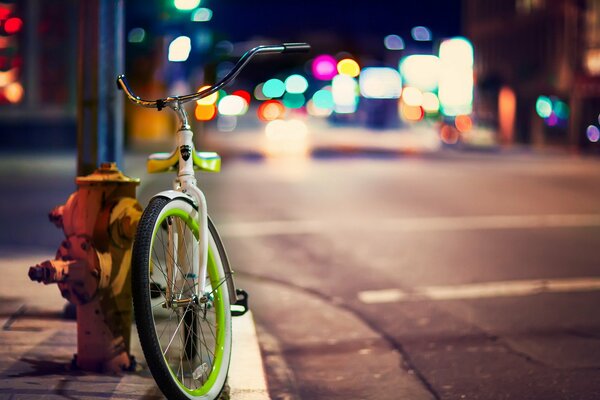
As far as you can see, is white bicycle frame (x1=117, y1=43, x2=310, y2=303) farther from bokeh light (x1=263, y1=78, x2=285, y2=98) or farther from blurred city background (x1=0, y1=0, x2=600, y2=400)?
bokeh light (x1=263, y1=78, x2=285, y2=98)

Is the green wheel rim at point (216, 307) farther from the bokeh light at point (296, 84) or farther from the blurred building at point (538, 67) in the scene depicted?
the bokeh light at point (296, 84)

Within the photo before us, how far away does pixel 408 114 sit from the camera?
91375 millimetres

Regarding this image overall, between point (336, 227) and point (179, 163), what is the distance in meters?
8.36

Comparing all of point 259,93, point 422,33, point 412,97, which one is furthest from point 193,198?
point 259,93

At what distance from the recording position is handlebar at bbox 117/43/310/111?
14.6 ft

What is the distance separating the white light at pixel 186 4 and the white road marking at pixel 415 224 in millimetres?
9994

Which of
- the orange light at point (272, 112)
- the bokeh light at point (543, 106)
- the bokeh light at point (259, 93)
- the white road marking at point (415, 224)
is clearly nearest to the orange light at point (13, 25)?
the white road marking at point (415, 224)

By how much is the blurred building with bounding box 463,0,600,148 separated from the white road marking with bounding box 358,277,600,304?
38481 mm

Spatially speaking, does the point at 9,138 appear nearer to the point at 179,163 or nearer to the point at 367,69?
the point at 179,163

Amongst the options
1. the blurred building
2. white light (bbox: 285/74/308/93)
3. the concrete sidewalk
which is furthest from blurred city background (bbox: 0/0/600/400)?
white light (bbox: 285/74/308/93)

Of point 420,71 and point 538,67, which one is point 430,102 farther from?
point 538,67

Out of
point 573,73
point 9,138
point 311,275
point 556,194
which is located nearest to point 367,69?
point 573,73

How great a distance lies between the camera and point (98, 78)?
598 cm

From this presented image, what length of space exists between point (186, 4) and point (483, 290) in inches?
635
